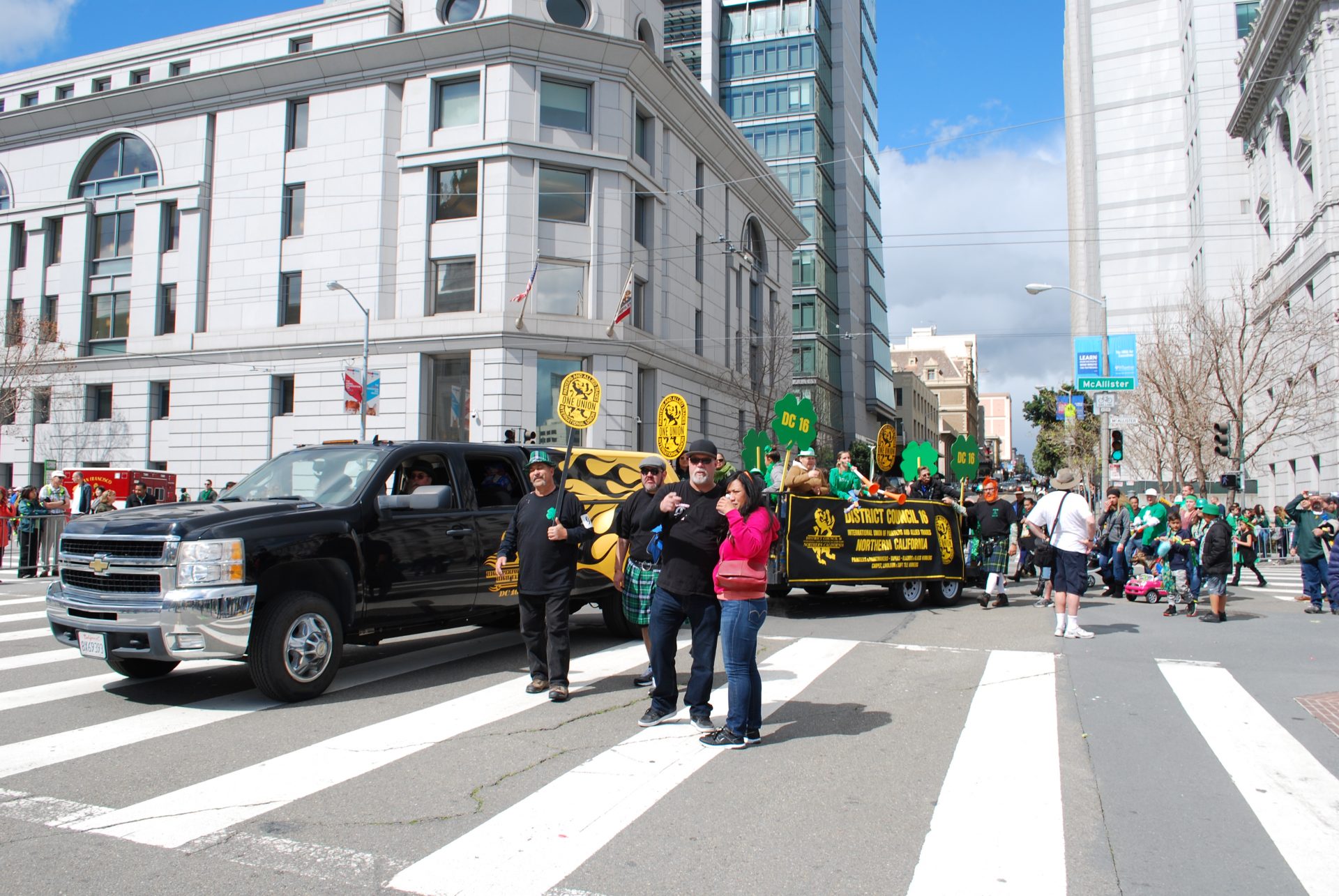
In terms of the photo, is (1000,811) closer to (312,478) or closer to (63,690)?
(312,478)

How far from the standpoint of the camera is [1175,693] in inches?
296

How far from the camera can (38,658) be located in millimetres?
8477

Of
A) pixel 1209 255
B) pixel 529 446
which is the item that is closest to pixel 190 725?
pixel 529 446

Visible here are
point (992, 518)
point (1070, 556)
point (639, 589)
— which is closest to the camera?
point (639, 589)

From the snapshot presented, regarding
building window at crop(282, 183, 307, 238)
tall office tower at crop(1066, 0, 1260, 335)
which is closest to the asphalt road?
building window at crop(282, 183, 307, 238)

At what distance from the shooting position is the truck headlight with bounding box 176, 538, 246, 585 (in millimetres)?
6277

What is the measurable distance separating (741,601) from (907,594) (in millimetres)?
8021

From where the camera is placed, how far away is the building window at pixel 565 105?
3219 centimetres

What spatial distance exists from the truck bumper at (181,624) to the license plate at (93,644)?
3 cm

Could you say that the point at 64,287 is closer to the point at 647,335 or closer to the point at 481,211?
the point at 481,211

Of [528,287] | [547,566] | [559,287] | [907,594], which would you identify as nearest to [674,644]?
[547,566]

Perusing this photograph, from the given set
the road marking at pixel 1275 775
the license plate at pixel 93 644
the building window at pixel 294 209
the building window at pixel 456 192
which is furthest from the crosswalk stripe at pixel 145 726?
the building window at pixel 294 209

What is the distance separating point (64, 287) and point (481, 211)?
65.9ft

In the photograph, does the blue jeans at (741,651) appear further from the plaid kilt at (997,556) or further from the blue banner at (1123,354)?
the blue banner at (1123,354)
